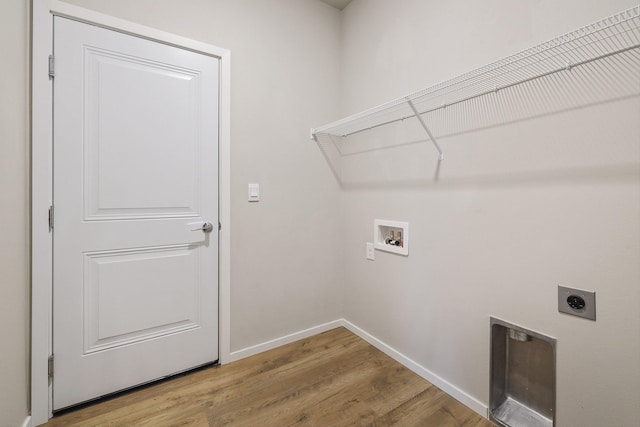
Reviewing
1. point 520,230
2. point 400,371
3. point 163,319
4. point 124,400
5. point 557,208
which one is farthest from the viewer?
point 400,371

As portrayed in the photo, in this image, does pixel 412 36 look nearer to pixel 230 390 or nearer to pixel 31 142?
pixel 31 142

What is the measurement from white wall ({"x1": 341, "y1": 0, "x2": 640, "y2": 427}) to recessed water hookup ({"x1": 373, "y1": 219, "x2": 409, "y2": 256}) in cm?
5

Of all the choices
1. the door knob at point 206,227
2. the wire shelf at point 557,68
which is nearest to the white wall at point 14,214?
the door knob at point 206,227

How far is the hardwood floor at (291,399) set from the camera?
4.63 ft

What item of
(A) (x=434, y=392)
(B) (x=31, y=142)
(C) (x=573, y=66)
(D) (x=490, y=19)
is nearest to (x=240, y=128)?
(B) (x=31, y=142)

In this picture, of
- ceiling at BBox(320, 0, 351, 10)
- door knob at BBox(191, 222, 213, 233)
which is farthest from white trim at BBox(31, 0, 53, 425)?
ceiling at BBox(320, 0, 351, 10)

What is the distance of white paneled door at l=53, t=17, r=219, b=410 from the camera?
1.43 m

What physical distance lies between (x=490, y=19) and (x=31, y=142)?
7.45 ft

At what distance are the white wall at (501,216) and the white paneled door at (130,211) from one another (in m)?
1.19

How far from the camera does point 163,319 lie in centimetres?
169

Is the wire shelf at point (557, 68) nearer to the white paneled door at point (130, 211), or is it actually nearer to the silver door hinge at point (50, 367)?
the white paneled door at point (130, 211)

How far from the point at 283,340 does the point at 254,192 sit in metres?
1.13

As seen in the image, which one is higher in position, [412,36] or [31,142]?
→ [412,36]

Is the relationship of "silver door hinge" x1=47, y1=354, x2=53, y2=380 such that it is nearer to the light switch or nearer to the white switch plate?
the light switch
